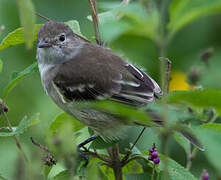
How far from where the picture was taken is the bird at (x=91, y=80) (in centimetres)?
335

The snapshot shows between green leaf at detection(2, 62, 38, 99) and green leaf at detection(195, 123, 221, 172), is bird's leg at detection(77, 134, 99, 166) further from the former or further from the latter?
green leaf at detection(195, 123, 221, 172)

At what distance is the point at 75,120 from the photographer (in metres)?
3.07

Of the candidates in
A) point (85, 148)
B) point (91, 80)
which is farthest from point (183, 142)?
point (91, 80)

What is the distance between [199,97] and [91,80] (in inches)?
79.8

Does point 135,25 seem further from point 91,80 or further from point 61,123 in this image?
point 91,80

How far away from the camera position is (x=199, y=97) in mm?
1429

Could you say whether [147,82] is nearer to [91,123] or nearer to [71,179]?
[91,123]

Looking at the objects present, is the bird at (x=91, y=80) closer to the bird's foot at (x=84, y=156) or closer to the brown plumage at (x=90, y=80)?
the brown plumage at (x=90, y=80)

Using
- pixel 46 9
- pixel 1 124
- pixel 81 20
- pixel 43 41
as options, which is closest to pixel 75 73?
pixel 43 41

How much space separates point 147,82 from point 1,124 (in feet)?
6.70

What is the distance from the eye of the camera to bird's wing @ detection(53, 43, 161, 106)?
3375mm

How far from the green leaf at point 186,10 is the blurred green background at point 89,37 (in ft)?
10.3

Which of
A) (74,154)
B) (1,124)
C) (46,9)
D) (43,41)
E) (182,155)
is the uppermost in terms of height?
(46,9)

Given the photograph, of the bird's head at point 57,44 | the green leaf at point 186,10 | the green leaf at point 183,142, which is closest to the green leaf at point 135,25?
the green leaf at point 186,10
